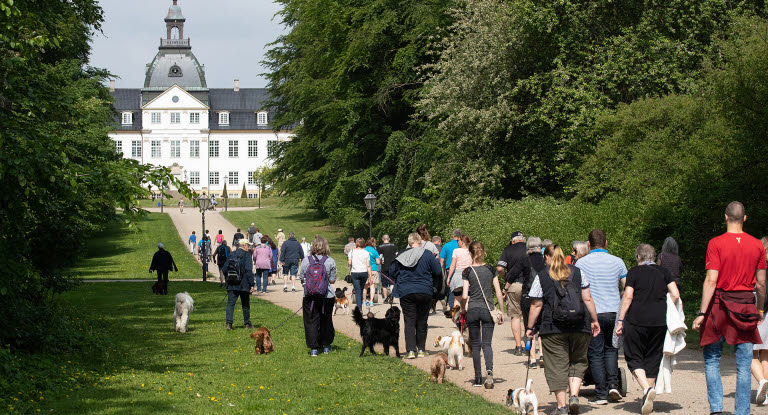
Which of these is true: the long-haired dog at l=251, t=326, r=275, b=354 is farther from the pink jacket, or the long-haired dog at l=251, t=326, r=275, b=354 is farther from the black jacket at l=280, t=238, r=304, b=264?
the black jacket at l=280, t=238, r=304, b=264

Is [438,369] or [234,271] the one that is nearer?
[438,369]

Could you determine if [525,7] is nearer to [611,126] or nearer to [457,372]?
[611,126]

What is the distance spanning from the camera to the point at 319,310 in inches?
502

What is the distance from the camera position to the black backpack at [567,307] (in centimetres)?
832

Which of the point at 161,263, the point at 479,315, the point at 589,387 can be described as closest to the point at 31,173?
the point at 479,315

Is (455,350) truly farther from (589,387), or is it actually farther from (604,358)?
(604,358)

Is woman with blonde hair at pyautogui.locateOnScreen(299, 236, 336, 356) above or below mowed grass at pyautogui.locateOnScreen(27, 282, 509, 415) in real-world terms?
above

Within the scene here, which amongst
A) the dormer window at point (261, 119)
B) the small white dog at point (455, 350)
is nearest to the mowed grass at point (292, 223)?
the small white dog at point (455, 350)

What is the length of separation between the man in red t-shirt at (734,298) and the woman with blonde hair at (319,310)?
20.3 feet

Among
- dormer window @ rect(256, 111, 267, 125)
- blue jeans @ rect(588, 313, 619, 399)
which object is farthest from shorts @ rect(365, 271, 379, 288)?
dormer window @ rect(256, 111, 267, 125)

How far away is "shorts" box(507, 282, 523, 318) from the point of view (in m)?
12.6

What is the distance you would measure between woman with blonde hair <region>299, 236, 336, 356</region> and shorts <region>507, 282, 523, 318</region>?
2668 millimetres

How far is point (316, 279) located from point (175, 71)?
312 ft

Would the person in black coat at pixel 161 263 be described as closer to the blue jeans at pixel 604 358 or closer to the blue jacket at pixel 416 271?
the blue jacket at pixel 416 271
